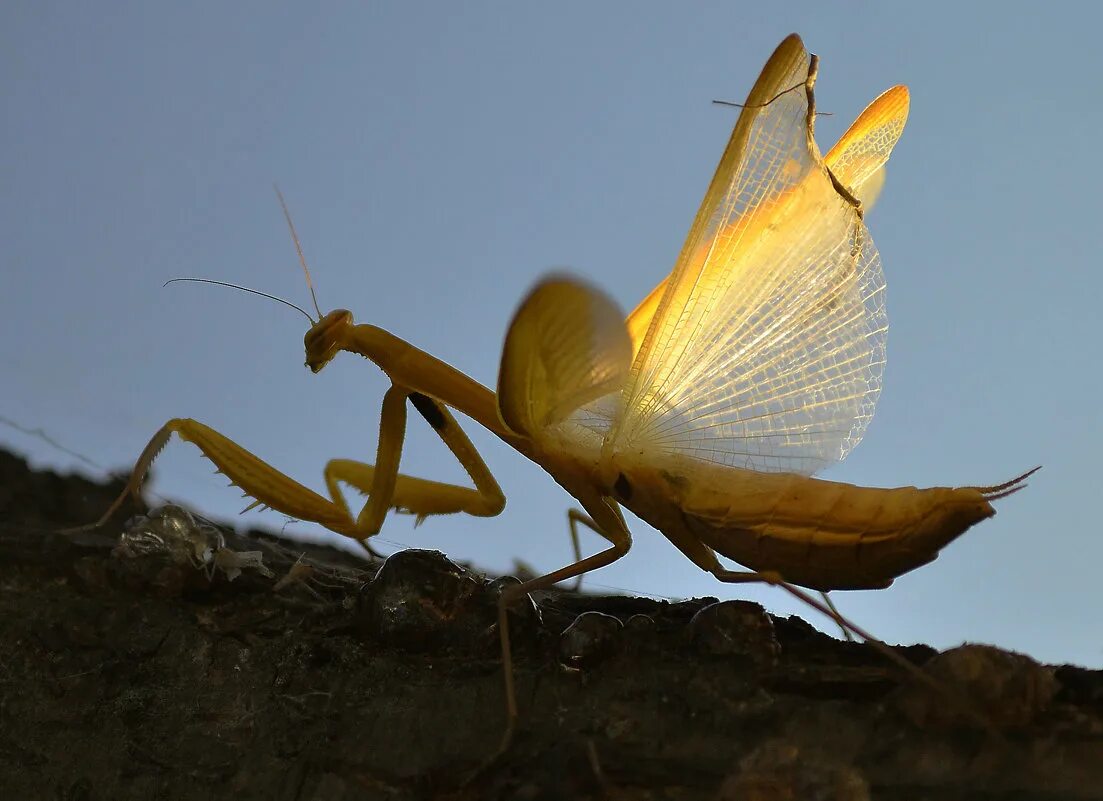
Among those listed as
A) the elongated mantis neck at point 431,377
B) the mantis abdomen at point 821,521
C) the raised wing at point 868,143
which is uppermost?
the raised wing at point 868,143

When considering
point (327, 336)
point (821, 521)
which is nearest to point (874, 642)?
point (821, 521)

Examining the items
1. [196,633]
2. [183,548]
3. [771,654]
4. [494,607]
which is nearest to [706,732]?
[771,654]

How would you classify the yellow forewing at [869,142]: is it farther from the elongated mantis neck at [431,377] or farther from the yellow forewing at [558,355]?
the elongated mantis neck at [431,377]

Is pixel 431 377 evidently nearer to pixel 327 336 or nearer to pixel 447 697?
pixel 327 336

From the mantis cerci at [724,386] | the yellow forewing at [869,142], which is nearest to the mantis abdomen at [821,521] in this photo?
the mantis cerci at [724,386]

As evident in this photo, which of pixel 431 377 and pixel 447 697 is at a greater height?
pixel 431 377

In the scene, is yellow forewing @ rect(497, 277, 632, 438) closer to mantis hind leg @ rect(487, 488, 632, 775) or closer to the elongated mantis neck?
the elongated mantis neck
